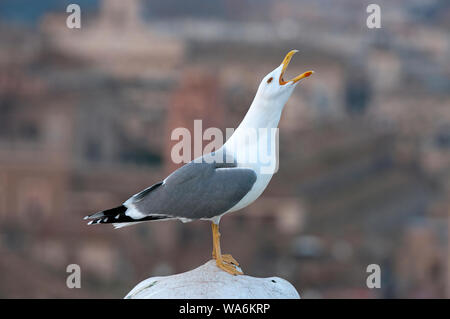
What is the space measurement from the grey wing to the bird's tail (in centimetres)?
4

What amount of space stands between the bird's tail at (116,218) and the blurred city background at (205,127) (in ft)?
41.4

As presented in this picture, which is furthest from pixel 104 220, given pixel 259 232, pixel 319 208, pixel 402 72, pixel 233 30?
pixel 233 30

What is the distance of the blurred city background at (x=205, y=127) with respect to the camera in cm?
2009

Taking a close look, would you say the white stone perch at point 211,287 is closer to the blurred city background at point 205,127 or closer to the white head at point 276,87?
the white head at point 276,87

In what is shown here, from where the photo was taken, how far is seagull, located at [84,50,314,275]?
10.8ft

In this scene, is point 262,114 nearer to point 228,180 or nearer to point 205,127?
point 228,180

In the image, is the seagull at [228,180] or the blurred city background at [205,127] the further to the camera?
the blurred city background at [205,127]

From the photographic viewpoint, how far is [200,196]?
3332 mm

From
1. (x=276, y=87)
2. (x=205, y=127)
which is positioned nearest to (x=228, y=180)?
(x=276, y=87)

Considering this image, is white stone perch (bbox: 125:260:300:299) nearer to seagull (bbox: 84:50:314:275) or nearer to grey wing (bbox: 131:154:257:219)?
seagull (bbox: 84:50:314:275)

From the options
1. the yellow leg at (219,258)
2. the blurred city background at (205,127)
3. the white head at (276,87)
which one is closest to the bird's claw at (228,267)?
the yellow leg at (219,258)

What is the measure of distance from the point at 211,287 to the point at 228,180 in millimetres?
388

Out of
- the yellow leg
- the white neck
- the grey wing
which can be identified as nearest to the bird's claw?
the yellow leg
